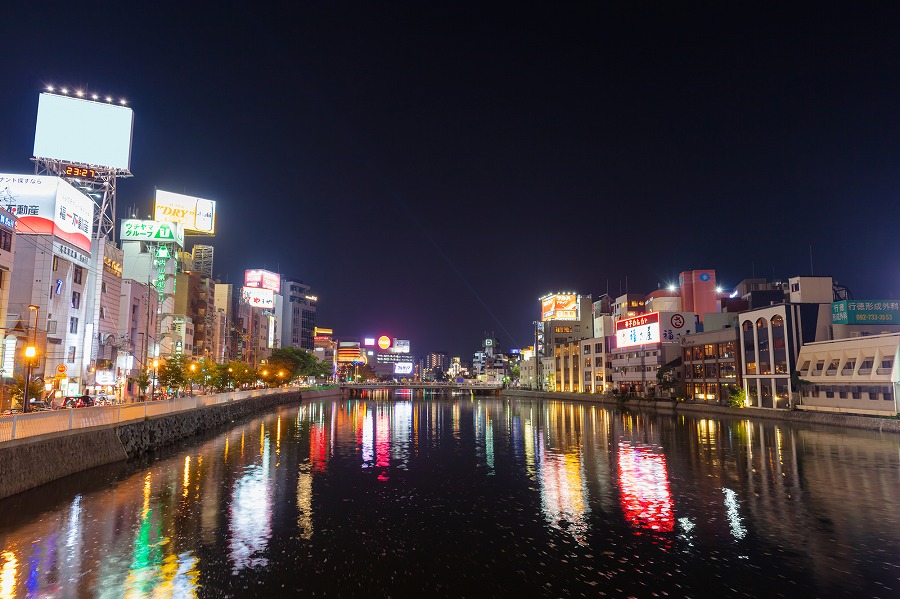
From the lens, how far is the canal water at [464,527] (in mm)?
15234

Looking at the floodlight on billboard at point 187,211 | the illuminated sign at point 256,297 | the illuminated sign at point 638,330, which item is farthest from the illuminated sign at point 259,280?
the illuminated sign at point 638,330

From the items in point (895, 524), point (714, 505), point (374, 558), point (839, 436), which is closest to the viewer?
point (374, 558)

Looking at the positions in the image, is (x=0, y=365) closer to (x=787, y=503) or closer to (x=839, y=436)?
(x=787, y=503)

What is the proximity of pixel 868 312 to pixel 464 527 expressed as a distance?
71.3 metres

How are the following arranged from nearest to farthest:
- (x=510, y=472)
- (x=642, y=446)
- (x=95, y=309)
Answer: (x=510, y=472)
(x=642, y=446)
(x=95, y=309)

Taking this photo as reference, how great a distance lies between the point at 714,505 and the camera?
2395 centimetres

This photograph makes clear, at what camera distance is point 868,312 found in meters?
70.6

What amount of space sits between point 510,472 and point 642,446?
16504mm

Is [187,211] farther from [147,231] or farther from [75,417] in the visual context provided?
[75,417]

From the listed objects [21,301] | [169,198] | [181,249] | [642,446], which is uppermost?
[169,198]

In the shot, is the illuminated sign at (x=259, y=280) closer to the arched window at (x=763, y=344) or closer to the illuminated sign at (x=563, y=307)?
the illuminated sign at (x=563, y=307)

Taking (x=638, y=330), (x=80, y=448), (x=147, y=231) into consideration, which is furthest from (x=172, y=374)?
(x=638, y=330)

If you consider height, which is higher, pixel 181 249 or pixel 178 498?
pixel 181 249

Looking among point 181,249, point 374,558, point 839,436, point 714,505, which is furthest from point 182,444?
point 181,249
